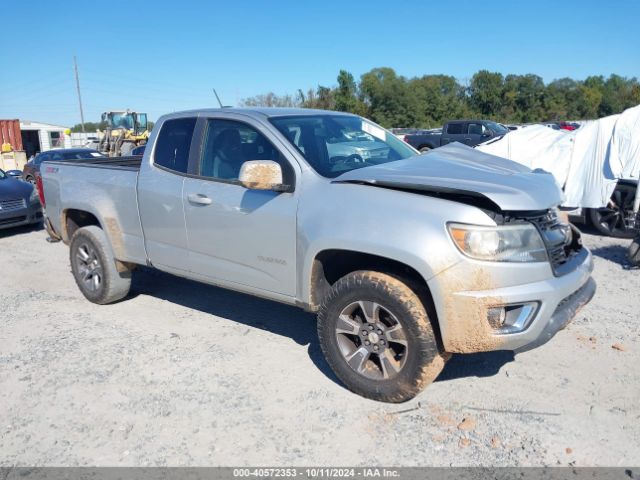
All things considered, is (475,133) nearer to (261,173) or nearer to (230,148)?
(230,148)

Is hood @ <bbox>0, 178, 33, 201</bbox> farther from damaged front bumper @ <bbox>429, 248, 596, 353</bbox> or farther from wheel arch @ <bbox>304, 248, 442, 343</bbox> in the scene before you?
damaged front bumper @ <bbox>429, 248, 596, 353</bbox>

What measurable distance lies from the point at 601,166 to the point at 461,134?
592 inches

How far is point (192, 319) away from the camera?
16.4ft

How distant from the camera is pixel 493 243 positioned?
9.68ft

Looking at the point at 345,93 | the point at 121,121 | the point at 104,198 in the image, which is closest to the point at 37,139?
the point at 121,121

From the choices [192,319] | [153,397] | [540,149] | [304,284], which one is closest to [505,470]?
[304,284]

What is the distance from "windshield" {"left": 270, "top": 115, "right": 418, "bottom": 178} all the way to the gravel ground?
157 cm

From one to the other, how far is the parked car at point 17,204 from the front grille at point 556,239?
9592 mm

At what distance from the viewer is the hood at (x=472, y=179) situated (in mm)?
3018

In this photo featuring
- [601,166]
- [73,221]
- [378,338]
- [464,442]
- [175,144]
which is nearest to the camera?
[464,442]

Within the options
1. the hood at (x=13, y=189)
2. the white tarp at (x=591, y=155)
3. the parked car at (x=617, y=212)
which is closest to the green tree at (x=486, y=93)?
the white tarp at (x=591, y=155)

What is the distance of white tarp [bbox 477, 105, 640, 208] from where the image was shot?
8.10 metres

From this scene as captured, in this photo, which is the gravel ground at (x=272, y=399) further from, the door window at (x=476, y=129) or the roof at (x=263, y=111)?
the door window at (x=476, y=129)

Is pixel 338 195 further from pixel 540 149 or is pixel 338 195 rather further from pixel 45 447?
pixel 540 149
